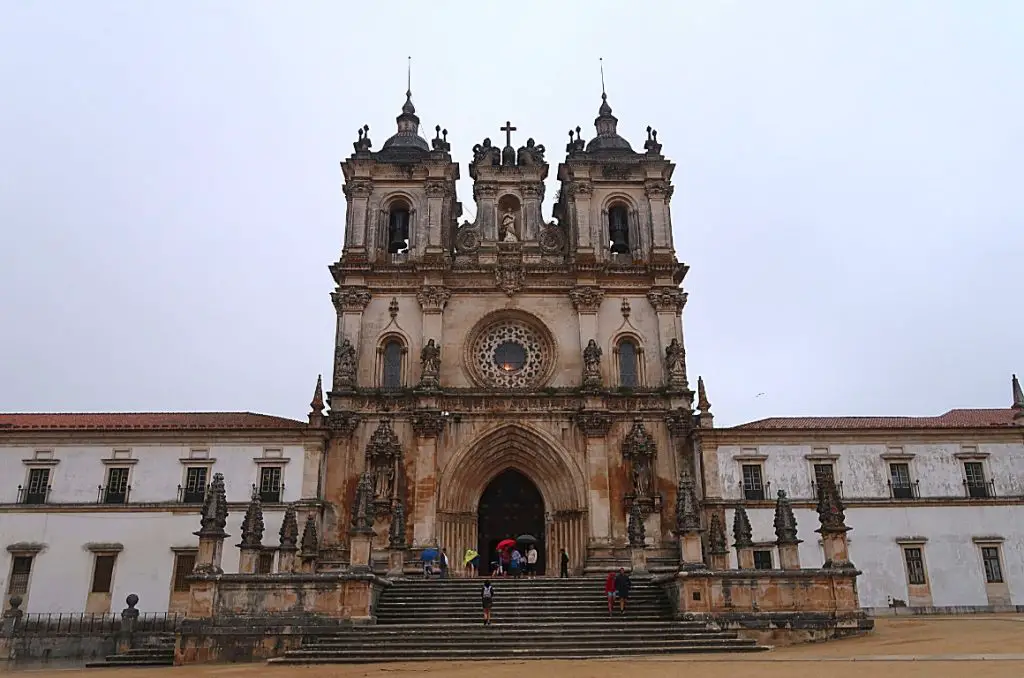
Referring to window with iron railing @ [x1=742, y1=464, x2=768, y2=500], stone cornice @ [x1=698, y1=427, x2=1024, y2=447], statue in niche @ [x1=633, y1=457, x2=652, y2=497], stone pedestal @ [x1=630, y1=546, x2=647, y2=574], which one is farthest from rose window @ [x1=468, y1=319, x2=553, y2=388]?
stone pedestal @ [x1=630, y1=546, x2=647, y2=574]

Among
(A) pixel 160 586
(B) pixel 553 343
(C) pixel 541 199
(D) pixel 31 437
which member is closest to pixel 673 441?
(B) pixel 553 343

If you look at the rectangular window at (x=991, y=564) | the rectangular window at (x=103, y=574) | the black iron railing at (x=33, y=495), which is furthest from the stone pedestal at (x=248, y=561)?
the rectangular window at (x=991, y=564)

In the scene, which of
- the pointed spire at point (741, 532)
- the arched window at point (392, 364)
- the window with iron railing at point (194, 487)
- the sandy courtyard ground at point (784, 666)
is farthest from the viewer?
the arched window at point (392, 364)

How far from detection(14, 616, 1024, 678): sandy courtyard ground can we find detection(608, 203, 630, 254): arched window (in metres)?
20.1

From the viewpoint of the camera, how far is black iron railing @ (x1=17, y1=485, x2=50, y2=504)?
29.2 m

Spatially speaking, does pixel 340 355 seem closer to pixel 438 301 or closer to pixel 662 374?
pixel 438 301

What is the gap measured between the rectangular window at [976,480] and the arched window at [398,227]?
24.2m

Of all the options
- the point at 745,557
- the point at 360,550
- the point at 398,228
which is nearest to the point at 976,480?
the point at 745,557

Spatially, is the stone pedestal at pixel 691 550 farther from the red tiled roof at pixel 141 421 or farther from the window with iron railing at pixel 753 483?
the red tiled roof at pixel 141 421

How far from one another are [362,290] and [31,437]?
13.3 meters

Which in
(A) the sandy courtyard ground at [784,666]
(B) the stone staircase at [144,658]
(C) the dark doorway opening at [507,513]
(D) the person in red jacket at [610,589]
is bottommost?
(B) the stone staircase at [144,658]

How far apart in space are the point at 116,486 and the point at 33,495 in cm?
294

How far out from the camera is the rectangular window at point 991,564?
28.9 m

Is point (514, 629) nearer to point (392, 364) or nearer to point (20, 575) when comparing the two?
point (392, 364)
